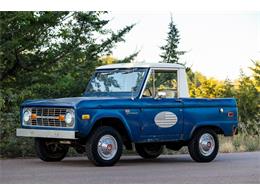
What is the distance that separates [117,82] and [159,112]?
3.90ft

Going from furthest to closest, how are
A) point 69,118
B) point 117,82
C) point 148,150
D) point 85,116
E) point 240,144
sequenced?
point 240,144, point 148,150, point 117,82, point 69,118, point 85,116

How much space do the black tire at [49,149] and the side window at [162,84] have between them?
2.10 metres

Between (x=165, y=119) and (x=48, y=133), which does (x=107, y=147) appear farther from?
(x=165, y=119)

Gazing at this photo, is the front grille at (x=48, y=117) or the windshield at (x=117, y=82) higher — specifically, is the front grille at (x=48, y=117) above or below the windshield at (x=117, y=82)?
below

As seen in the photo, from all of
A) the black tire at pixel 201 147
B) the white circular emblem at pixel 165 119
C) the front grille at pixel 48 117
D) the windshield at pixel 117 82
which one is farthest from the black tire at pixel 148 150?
the front grille at pixel 48 117

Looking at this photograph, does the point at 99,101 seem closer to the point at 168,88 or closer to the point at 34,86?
the point at 168,88

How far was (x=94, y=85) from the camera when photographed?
47.9 ft

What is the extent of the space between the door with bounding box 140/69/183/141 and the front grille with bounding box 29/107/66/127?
1601 mm

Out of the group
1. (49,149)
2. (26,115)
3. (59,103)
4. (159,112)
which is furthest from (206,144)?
(26,115)

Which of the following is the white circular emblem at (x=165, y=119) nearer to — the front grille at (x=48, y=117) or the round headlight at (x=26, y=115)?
the front grille at (x=48, y=117)

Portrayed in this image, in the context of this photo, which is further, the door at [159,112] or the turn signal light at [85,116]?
the door at [159,112]

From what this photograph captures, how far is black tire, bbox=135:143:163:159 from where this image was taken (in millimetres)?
15289

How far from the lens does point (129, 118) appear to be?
13031 millimetres

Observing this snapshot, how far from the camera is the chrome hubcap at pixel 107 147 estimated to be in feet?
41.3
